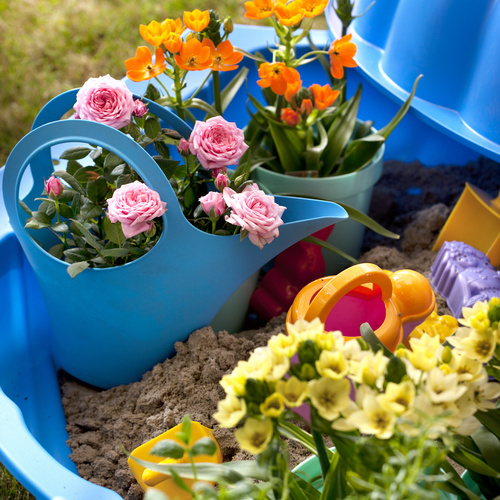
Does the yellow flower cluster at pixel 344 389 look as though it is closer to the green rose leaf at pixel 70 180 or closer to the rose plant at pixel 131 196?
the rose plant at pixel 131 196

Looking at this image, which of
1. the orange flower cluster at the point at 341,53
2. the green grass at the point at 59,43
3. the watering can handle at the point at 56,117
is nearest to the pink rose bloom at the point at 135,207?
the watering can handle at the point at 56,117

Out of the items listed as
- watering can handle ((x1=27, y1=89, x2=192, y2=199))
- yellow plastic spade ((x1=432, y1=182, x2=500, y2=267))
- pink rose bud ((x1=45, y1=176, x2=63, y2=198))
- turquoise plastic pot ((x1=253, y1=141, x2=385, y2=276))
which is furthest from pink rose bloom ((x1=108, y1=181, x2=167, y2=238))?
yellow plastic spade ((x1=432, y1=182, x2=500, y2=267))

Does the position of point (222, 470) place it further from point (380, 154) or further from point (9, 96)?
point (9, 96)

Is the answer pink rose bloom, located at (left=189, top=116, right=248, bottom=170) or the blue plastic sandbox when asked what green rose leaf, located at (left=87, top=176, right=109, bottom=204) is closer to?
pink rose bloom, located at (left=189, top=116, right=248, bottom=170)

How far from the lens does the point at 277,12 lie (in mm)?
874

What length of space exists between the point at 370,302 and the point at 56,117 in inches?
24.0

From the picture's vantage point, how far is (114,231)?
78cm

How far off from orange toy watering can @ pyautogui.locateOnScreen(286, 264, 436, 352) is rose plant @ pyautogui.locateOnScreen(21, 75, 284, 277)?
116 mm

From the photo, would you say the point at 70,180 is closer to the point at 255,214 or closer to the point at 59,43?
the point at 255,214

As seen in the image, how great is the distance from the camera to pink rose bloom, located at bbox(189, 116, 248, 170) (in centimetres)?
79

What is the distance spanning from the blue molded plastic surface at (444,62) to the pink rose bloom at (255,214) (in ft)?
1.52

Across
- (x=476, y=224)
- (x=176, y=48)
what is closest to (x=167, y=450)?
(x=176, y=48)

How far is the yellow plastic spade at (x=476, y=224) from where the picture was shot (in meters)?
1.10

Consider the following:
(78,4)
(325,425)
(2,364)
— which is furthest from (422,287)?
(78,4)
